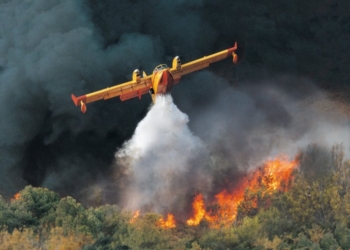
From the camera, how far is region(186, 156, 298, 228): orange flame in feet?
240

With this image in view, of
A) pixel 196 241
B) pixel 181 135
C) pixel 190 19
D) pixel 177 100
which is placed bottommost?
pixel 196 241

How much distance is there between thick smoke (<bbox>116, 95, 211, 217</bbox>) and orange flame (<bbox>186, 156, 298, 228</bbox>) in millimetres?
1497

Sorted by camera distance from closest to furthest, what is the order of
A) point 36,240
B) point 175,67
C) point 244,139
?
point 36,240 < point 175,67 < point 244,139

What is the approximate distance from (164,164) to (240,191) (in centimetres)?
734

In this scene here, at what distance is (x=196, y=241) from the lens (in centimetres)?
6638

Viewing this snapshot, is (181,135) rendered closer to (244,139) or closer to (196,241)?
(244,139)

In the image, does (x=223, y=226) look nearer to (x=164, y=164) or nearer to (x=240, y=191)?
(x=240, y=191)

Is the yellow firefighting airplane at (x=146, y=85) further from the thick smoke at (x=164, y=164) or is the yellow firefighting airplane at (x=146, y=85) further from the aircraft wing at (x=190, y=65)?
the thick smoke at (x=164, y=164)

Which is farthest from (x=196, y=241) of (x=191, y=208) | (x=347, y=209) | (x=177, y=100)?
(x=177, y=100)

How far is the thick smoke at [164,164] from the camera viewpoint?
74062 mm

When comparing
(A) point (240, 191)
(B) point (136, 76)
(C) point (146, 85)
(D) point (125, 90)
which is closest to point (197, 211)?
(A) point (240, 191)

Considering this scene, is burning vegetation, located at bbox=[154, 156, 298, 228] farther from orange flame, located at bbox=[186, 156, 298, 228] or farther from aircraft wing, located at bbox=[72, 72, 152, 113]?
aircraft wing, located at bbox=[72, 72, 152, 113]

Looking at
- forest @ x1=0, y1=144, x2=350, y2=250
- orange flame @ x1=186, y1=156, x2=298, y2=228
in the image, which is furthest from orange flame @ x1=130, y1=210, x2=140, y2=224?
orange flame @ x1=186, y1=156, x2=298, y2=228

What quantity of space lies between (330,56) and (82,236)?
32.4m
